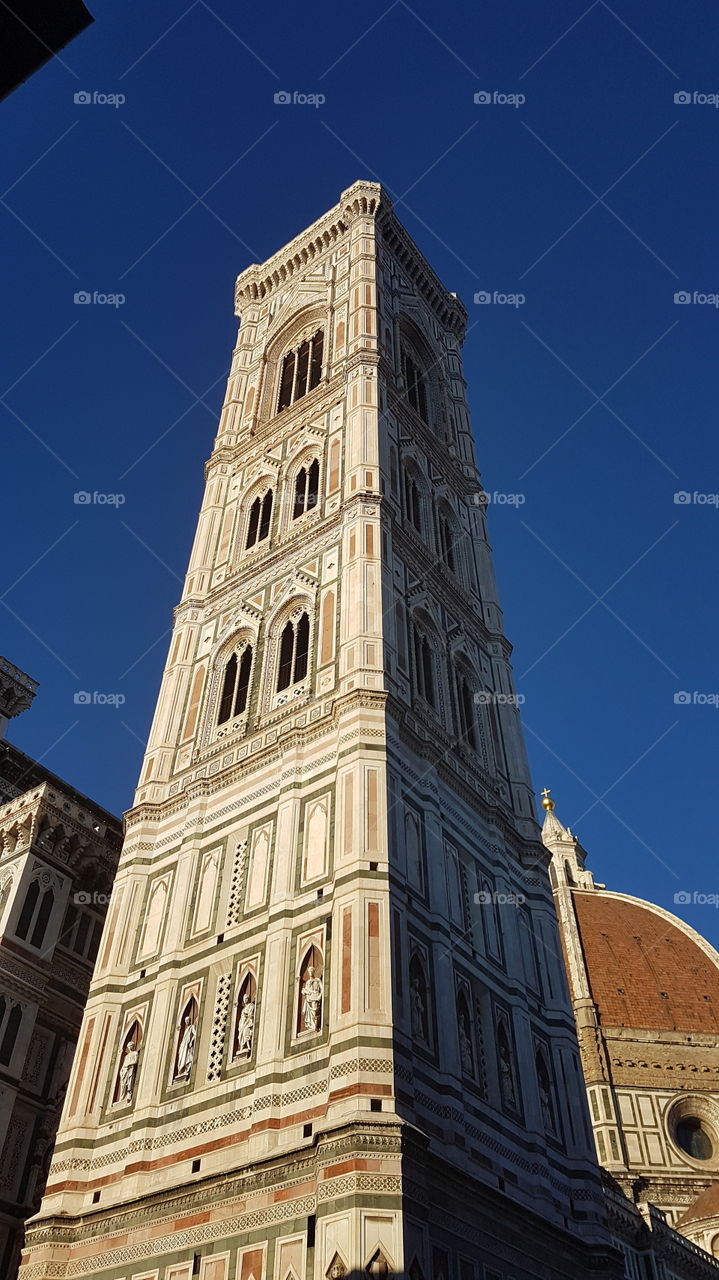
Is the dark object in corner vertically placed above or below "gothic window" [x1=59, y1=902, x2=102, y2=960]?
below

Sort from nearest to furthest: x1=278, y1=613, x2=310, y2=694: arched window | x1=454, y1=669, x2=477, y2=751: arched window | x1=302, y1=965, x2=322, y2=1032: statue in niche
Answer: x1=302, y1=965, x2=322, y2=1032: statue in niche < x1=278, y1=613, x2=310, y2=694: arched window < x1=454, y1=669, x2=477, y2=751: arched window

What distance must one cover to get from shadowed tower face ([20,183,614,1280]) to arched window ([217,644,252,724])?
0.21 feet

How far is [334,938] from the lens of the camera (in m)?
14.0

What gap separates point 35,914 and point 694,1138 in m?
34.3

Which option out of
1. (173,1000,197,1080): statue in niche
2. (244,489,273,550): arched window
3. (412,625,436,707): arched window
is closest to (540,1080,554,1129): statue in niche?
(173,1000,197,1080): statue in niche

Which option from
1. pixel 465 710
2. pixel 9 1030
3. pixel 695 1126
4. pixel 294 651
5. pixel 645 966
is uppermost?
pixel 645 966

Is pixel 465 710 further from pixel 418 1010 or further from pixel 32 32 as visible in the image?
pixel 32 32

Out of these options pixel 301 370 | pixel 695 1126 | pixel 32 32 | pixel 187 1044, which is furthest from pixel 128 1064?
pixel 695 1126

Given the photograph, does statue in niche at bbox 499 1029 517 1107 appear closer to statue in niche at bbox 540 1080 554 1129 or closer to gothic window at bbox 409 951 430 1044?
statue in niche at bbox 540 1080 554 1129

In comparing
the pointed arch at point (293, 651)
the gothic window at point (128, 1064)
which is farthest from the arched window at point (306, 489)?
the gothic window at point (128, 1064)

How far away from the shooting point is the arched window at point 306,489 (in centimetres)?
2355

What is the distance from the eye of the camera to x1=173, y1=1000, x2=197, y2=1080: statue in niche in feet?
47.9

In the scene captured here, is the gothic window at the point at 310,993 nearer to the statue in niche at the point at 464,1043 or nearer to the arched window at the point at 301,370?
the statue in niche at the point at 464,1043
